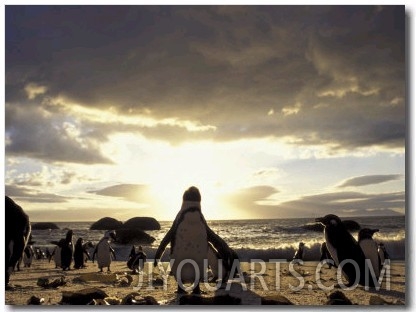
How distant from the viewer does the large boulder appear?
14.5 ft

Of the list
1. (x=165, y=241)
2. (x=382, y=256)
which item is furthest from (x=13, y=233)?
(x=382, y=256)

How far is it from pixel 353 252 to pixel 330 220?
1.43 feet

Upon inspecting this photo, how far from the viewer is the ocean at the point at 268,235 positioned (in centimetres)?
438

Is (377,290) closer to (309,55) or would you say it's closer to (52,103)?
(309,55)

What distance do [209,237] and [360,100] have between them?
1.61 metres

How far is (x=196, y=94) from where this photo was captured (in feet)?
14.6

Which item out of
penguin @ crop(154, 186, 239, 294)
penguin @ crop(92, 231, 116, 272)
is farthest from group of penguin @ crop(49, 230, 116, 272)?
penguin @ crop(154, 186, 239, 294)

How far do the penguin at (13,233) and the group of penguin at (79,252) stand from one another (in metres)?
0.58

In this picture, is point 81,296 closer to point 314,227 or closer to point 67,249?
point 67,249

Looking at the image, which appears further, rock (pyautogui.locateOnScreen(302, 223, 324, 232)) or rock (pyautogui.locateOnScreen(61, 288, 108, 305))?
rock (pyautogui.locateOnScreen(302, 223, 324, 232))

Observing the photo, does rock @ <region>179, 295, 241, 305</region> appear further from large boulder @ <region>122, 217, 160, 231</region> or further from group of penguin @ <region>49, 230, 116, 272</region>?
group of penguin @ <region>49, 230, 116, 272</region>

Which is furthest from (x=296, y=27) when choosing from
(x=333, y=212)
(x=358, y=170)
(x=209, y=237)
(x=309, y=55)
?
(x=209, y=237)

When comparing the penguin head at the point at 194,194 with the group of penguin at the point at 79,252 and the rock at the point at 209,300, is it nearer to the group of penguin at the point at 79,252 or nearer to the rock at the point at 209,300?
the rock at the point at 209,300

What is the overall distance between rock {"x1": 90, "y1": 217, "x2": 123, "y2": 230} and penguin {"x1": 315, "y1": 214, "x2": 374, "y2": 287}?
1658 millimetres
